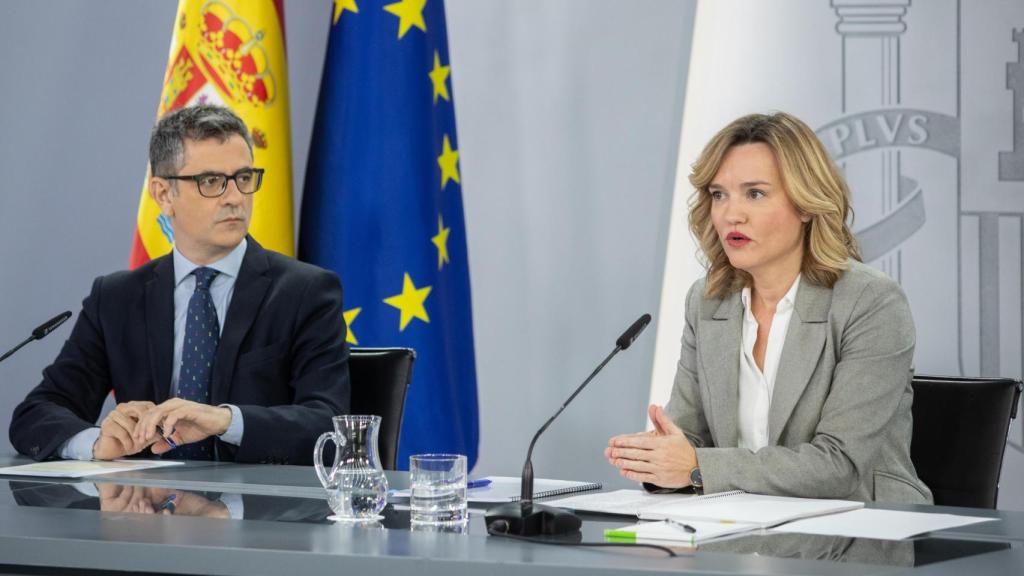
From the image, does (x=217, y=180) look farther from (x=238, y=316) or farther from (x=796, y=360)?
(x=796, y=360)

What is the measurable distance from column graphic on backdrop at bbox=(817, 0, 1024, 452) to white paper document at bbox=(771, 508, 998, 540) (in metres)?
2.08

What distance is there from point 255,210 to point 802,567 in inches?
104

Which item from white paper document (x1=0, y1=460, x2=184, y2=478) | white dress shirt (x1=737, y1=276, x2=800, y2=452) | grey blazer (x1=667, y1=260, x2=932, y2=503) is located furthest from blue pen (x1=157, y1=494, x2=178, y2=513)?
white dress shirt (x1=737, y1=276, x2=800, y2=452)

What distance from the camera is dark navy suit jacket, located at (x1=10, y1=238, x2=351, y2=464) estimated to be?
251 centimetres

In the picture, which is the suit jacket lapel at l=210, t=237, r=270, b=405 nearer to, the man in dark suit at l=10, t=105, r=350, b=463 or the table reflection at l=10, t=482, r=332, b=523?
the man in dark suit at l=10, t=105, r=350, b=463

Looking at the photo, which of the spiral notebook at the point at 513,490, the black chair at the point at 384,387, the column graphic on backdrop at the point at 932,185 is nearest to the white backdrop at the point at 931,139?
the column graphic on backdrop at the point at 932,185

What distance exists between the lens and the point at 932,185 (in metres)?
3.74

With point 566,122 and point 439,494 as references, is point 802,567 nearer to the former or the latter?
point 439,494

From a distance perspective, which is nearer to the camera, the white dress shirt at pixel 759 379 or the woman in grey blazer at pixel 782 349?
the woman in grey blazer at pixel 782 349

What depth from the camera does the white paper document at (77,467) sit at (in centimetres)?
219

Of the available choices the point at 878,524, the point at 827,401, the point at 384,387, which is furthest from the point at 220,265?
the point at 878,524

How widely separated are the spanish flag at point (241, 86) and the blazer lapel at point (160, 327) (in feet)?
2.93

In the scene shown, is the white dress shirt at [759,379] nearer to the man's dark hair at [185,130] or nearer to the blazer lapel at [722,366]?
the blazer lapel at [722,366]

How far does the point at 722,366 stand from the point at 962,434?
450mm
